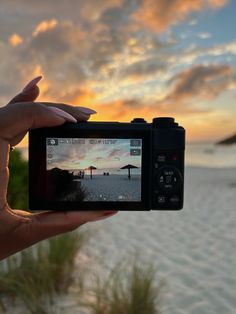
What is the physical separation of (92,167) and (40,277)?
92.2 inches

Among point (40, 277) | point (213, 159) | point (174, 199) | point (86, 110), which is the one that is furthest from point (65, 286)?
point (213, 159)

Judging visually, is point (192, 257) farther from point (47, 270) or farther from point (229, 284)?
point (47, 270)

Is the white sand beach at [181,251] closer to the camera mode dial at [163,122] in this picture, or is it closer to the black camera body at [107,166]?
the black camera body at [107,166]

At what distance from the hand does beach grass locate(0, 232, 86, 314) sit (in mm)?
1953

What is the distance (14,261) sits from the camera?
14.6 feet

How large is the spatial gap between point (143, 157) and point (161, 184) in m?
0.12

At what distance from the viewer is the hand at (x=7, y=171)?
1383mm

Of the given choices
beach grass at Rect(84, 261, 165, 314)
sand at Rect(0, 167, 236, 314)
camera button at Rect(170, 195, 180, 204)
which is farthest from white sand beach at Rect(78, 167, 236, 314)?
camera button at Rect(170, 195, 180, 204)

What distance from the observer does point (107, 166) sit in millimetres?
1696

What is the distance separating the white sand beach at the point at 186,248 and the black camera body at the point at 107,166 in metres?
2.38

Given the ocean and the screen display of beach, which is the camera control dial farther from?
the ocean

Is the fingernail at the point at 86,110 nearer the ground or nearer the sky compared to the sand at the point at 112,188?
nearer the sky

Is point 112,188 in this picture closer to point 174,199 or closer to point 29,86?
point 174,199

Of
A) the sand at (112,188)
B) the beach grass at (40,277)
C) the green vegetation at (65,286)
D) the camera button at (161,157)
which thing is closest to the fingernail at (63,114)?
the sand at (112,188)
